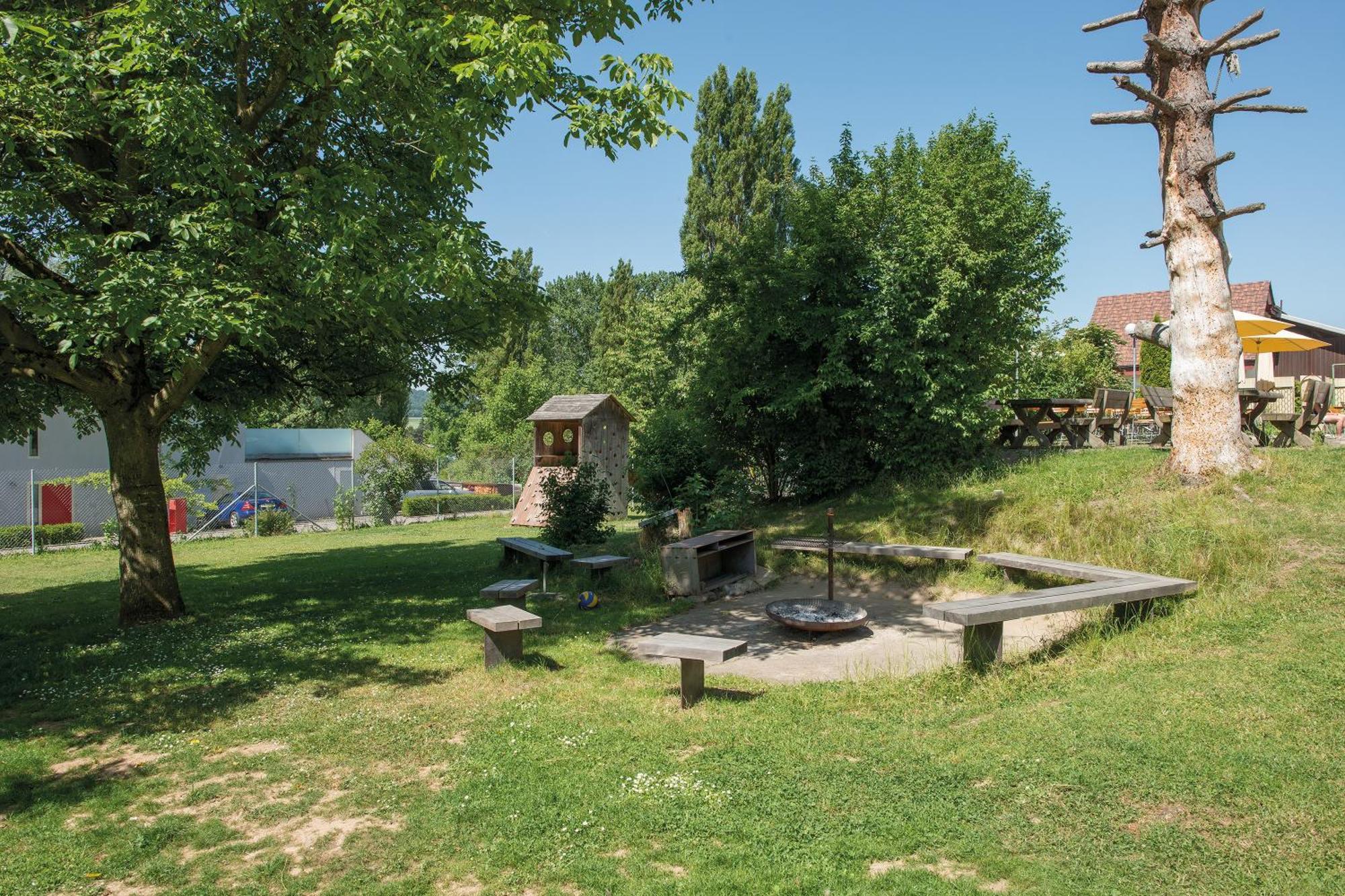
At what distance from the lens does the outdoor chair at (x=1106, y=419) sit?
14.1 metres

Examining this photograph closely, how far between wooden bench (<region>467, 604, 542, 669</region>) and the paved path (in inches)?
45.6

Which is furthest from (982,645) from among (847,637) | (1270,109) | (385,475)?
(385,475)

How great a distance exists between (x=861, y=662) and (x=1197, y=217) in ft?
23.3

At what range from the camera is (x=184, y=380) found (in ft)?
28.5

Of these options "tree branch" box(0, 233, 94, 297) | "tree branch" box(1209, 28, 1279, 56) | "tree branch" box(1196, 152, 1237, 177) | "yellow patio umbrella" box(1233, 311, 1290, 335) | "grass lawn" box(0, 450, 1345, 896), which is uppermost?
"tree branch" box(1209, 28, 1279, 56)

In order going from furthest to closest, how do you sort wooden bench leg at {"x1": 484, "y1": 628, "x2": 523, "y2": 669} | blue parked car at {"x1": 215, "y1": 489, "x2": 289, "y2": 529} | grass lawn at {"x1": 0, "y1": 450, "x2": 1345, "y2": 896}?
1. blue parked car at {"x1": 215, "y1": 489, "x2": 289, "y2": 529}
2. wooden bench leg at {"x1": 484, "y1": 628, "x2": 523, "y2": 669}
3. grass lawn at {"x1": 0, "y1": 450, "x2": 1345, "y2": 896}

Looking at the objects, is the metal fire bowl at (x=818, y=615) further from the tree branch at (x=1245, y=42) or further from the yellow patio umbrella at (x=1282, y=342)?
the yellow patio umbrella at (x=1282, y=342)

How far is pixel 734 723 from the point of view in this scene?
561cm

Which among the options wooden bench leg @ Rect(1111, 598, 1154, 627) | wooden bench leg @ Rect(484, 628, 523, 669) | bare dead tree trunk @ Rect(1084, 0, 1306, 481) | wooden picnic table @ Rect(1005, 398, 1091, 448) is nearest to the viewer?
wooden bench leg @ Rect(1111, 598, 1154, 627)

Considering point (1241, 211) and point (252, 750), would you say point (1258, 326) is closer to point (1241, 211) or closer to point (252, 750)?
point (1241, 211)

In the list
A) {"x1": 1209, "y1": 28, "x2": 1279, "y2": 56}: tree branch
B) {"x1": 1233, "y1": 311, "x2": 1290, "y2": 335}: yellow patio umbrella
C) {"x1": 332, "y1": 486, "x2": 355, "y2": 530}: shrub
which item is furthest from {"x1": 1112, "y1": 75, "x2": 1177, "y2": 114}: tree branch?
{"x1": 332, "y1": 486, "x2": 355, "y2": 530}: shrub

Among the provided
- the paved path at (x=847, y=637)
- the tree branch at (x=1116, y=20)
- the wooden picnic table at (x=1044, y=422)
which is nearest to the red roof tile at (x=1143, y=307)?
the wooden picnic table at (x=1044, y=422)

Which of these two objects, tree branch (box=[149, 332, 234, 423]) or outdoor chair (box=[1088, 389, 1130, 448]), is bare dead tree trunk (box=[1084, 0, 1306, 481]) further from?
tree branch (box=[149, 332, 234, 423])

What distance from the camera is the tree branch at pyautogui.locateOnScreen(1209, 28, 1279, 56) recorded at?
9469 millimetres
